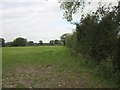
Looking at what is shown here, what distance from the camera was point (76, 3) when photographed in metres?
15.3

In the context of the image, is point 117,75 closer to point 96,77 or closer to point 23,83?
point 96,77

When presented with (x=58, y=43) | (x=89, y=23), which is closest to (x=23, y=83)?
(x=89, y=23)

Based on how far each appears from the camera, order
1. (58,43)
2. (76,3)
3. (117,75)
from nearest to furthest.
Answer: (117,75), (76,3), (58,43)

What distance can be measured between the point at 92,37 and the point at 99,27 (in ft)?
3.84

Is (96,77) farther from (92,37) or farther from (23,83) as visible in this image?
(23,83)

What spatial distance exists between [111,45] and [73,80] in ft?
9.33

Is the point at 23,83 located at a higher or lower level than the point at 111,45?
lower

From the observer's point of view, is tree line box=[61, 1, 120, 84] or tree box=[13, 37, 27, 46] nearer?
tree line box=[61, 1, 120, 84]

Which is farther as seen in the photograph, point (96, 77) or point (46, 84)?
point (96, 77)

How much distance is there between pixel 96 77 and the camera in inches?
608

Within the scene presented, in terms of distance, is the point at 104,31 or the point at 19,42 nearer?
the point at 104,31

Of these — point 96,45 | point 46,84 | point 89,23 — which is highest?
point 89,23

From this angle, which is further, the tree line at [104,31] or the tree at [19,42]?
the tree at [19,42]

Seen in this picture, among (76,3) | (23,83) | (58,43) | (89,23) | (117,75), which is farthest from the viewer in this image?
(58,43)
